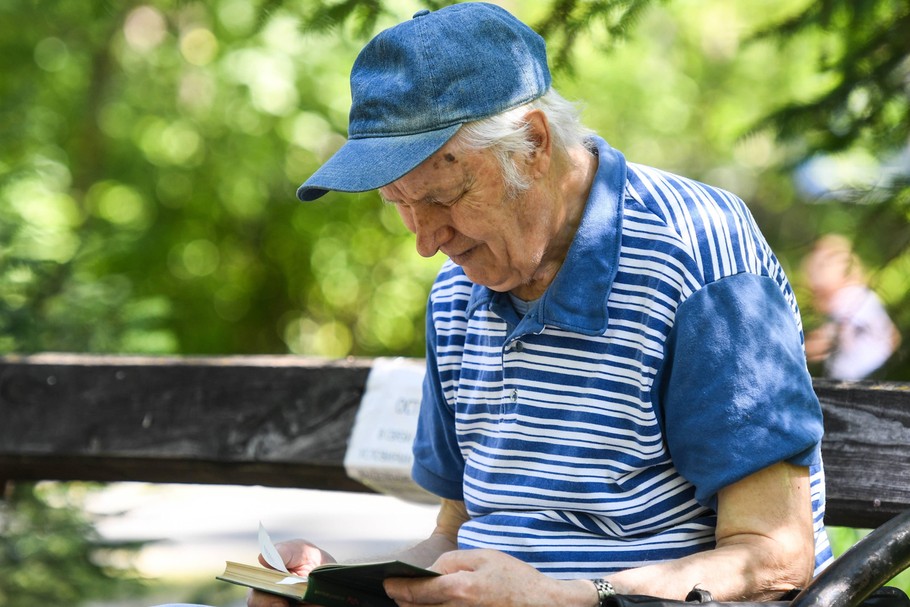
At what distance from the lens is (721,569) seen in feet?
5.36

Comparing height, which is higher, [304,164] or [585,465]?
[304,164]

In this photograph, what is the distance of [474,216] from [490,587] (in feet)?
1.98

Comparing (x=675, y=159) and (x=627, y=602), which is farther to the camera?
(x=675, y=159)

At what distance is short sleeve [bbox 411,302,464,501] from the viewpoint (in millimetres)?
2113

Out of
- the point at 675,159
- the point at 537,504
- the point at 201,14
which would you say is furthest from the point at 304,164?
the point at 537,504

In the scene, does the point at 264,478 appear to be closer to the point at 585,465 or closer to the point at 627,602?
the point at 585,465

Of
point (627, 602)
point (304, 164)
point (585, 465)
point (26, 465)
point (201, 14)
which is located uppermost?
point (201, 14)

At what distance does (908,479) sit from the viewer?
1979mm

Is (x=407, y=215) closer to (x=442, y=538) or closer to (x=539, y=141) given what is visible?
(x=539, y=141)

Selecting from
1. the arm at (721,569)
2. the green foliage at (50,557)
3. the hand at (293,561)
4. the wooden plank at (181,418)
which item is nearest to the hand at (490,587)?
the arm at (721,569)

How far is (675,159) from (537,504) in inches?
292

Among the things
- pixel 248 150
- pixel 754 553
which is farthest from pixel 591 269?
pixel 248 150

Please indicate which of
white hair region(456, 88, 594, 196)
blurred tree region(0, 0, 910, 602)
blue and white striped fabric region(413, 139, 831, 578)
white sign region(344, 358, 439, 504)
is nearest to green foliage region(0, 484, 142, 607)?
blurred tree region(0, 0, 910, 602)

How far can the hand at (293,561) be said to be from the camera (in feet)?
6.11
